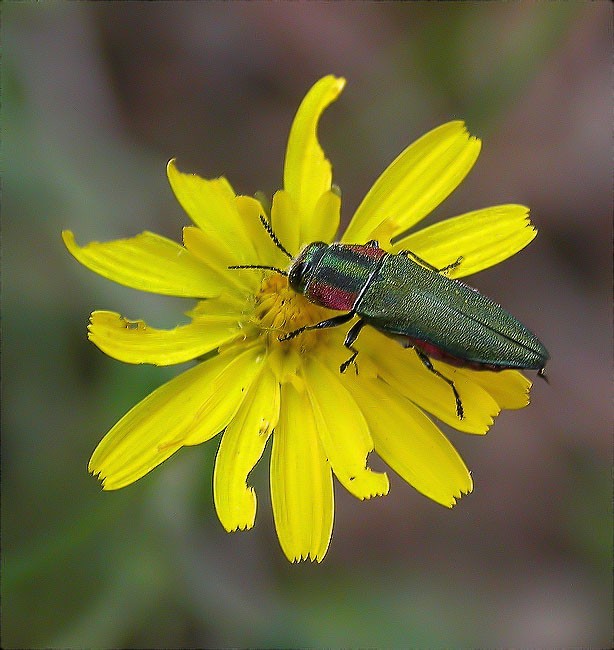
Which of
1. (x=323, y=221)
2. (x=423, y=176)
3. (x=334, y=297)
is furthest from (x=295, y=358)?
(x=423, y=176)

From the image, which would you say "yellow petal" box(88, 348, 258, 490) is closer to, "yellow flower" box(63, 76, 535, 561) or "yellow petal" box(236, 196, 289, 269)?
"yellow flower" box(63, 76, 535, 561)

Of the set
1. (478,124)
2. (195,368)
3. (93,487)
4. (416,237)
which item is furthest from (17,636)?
(478,124)

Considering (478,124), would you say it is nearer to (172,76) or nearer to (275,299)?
(172,76)

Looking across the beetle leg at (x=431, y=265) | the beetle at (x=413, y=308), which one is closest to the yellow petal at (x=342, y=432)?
the beetle at (x=413, y=308)

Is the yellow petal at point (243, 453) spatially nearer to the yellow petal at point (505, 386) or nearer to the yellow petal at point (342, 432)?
the yellow petal at point (342, 432)

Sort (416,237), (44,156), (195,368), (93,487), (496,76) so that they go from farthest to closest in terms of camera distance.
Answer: (496,76) < (44,156) < (93,487) < (416,237) < (195,368)

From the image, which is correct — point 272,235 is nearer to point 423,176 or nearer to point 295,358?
point 295,358

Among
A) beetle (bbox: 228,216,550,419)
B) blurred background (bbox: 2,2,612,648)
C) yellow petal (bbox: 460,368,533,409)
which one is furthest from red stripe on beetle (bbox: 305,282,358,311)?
blurred background (bbox: 2,2,612,648)
